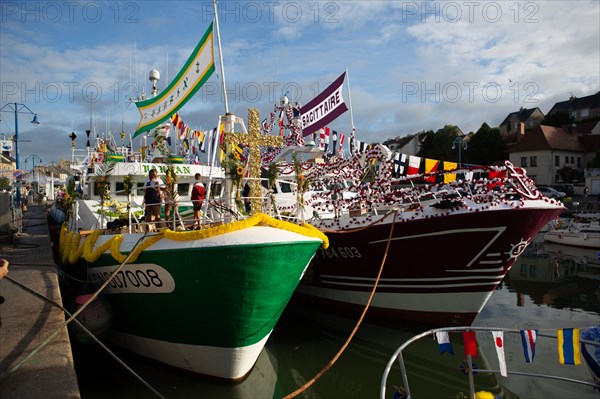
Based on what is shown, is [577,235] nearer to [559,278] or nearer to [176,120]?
[559,278]

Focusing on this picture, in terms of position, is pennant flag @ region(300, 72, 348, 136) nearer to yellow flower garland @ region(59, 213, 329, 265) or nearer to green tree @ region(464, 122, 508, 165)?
yellow flower garland @ region(59, 213, 329, 265)

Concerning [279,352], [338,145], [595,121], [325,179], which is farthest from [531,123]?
[279,352]

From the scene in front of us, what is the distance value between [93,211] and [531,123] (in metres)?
75.6

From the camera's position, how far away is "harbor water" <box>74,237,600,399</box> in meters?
7.36

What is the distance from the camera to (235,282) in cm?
657

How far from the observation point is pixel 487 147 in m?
50.3

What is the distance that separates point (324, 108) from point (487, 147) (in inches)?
1651

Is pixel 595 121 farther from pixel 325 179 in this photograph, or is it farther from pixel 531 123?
pixel 325 179

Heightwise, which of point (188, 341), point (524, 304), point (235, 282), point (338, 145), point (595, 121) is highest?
point (595, 121)

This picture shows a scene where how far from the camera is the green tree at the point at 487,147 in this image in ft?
164

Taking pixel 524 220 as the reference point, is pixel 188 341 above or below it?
below

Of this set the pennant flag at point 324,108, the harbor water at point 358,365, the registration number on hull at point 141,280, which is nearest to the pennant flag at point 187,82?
the registration number on hull at point 141,280

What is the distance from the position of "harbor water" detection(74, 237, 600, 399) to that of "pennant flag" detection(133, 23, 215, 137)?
5.02m

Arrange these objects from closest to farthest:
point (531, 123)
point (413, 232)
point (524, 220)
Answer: point (524, 220)
point (413, 232)
point (531, 123)
